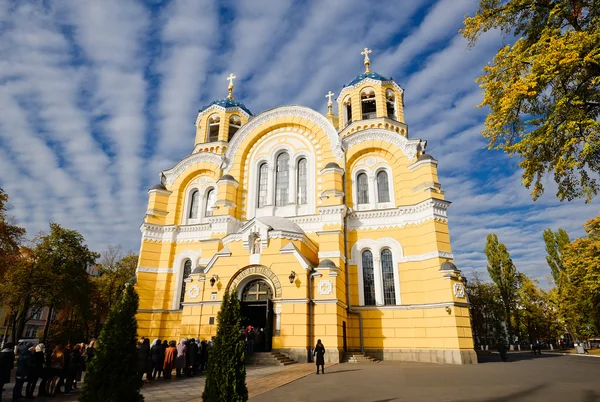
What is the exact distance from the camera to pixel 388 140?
71.2ft

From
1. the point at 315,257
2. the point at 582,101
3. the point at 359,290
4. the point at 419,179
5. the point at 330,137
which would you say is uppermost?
the point at 330,137

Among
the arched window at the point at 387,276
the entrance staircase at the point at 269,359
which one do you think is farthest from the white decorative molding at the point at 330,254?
the entrance staircase at the point at 269,359

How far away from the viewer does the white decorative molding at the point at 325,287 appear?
16.1 meters

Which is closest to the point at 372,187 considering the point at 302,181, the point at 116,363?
the point at 302,181

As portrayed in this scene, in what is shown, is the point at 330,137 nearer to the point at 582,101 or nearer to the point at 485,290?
the point at 582,101

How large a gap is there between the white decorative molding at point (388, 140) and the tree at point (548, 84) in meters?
10.4

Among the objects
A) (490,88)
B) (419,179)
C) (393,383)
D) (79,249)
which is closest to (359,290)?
(419,179)

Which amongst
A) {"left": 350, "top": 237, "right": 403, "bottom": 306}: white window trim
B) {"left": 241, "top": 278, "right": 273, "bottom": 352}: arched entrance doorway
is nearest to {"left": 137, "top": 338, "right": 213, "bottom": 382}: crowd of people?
{"left": 241, "top": 278, "right": 273, "bottom": 352}: arched entrance doorway

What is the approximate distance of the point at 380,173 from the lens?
2183 cm

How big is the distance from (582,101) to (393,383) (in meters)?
9.09

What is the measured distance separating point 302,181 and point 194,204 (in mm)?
7833

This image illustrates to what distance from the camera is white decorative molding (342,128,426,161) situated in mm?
20969

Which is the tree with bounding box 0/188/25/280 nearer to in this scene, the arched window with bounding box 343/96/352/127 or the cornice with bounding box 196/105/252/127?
the cornice with bounding box 196/105/252/127

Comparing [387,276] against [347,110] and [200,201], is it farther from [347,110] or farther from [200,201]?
[200,201]
